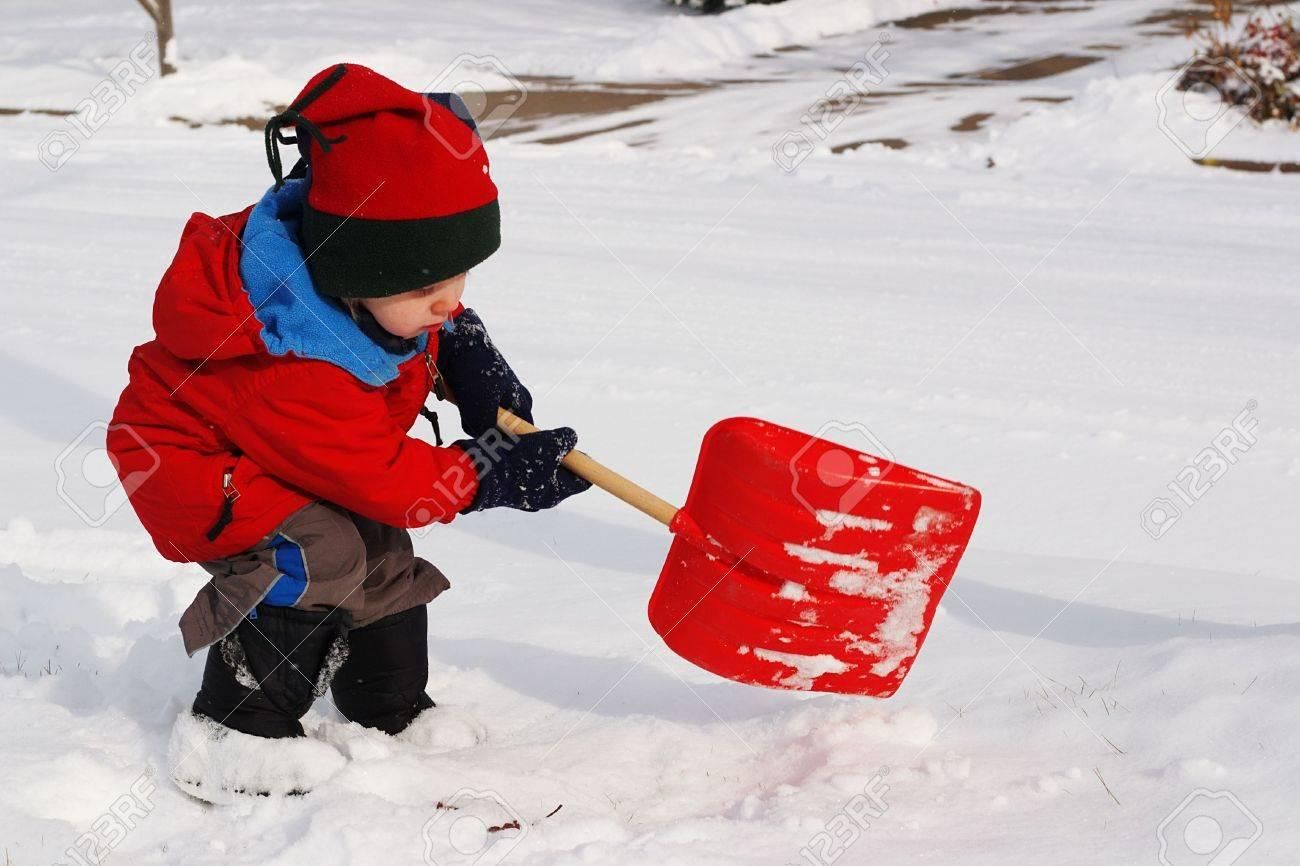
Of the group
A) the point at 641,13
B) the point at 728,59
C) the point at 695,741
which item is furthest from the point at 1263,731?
the point at 641,13

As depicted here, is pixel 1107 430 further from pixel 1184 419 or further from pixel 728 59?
pixel 728 59

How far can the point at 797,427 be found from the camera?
419 centimetres

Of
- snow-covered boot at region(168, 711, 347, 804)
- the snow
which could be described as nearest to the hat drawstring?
snow-covered boot at region(168, 711, 347, 804)

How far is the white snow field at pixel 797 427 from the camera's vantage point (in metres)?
2.09

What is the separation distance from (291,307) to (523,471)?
459 millimetres

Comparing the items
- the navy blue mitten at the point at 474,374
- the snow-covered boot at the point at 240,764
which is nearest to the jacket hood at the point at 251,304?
the navy blue mitten at the point at 474,374

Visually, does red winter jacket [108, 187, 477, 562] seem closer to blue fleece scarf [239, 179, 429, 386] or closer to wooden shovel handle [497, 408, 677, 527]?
Answer: blue fleece scarf [239, 179, 429, 386]

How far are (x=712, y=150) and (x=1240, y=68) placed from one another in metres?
3.37

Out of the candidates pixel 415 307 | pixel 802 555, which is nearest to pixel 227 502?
pixel 415 307

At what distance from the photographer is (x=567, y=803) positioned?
88.3 inches

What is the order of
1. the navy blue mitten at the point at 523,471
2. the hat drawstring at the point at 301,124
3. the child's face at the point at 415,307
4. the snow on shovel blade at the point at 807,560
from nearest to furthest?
the hat drawstring at the point at 301,124 < the child's face at the point at 415,307 < the navy blue mitten at the point at 523,471 < the snow on shovel blade at the point at 807,560

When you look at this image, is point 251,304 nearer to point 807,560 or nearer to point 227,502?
point 227,502

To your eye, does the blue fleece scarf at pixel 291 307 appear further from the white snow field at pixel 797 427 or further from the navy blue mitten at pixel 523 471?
the white snow field at pixel 797 427

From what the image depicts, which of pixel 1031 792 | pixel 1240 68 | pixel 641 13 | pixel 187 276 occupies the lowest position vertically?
pixel 641 13
